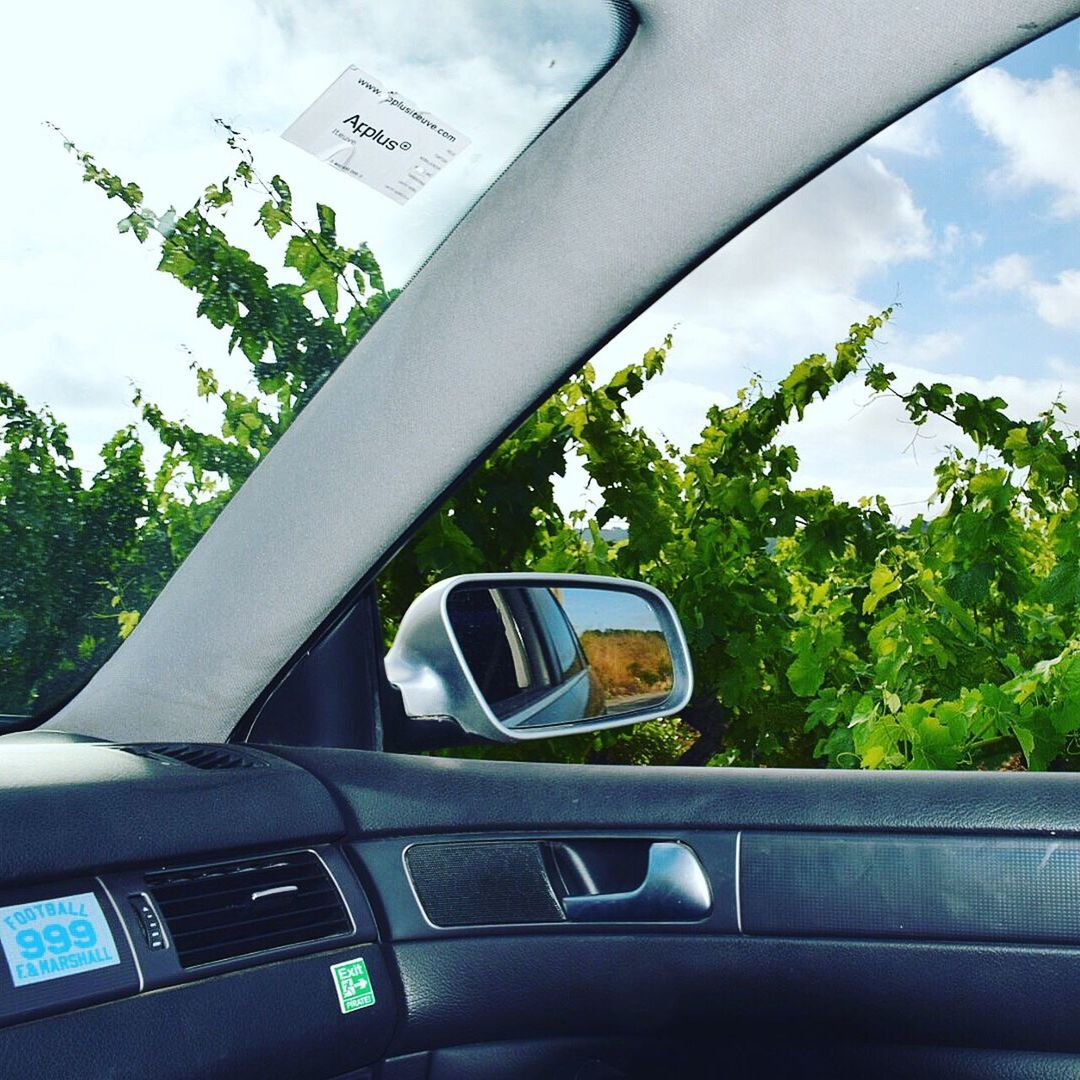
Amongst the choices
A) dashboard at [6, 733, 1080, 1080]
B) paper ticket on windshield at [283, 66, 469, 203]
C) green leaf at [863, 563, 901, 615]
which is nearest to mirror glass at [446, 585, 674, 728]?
dashboard at [6, 733, 1080, 1080]

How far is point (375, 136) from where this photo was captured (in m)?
1.69

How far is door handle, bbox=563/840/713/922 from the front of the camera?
2.02 metres

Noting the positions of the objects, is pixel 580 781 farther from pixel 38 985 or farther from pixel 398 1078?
pixel 38 985

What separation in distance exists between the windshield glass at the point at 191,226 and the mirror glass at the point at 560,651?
45cm

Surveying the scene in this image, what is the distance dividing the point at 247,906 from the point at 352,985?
8.0 inches

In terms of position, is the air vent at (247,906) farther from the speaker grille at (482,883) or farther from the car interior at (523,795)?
the speaker grille at (482,883)

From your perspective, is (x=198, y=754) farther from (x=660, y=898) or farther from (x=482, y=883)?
(x=660, y=898)

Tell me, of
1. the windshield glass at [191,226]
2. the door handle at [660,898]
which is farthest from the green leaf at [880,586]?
the windshield glass at [191,226]

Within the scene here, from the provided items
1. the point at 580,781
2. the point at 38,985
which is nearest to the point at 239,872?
the point at 38,985

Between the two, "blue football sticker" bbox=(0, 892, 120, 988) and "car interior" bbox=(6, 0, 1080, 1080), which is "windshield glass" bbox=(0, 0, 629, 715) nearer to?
"car interior" bbox=(6, 0, 1080, 1080)

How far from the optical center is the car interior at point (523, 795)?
5.19 ft

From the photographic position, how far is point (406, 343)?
183 centimetres

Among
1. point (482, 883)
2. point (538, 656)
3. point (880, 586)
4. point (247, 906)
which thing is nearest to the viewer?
point (247, 906)

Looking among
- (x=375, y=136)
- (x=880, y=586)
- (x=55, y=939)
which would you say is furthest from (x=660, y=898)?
(x=880, y=586)
